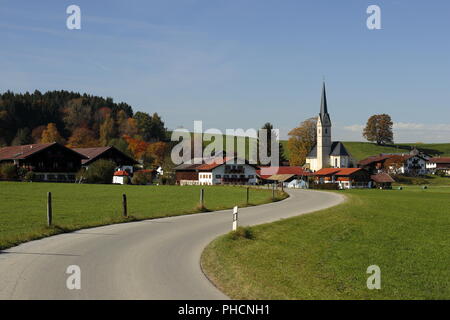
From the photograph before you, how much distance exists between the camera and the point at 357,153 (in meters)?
177

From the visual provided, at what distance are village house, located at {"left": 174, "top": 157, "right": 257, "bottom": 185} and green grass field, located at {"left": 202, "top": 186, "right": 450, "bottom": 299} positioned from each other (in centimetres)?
6602

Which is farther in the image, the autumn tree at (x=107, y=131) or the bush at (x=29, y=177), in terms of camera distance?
the autumn tree at (x=107, y=131)

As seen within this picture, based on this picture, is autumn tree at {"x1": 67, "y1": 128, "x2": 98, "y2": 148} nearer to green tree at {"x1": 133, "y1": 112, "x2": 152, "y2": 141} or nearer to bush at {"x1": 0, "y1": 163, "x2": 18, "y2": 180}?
green tree at {"x1": 133, "y1": 112, "x2": 152, "y2": 141}

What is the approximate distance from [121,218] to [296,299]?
528 inches

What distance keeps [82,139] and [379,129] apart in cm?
10105

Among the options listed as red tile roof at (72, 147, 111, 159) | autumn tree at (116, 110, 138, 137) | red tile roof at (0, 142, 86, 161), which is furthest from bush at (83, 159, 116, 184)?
autumn tree at (116, 110, 138, 137)

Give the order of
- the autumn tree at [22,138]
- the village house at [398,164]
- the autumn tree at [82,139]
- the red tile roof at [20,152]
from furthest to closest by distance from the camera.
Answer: the autumn tree at [82,139] → the autumn tree at [22,138] → the village house at [398,164] → the red tile roof at [20,152]

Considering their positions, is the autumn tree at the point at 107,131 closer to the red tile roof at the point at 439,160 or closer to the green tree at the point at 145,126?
the green tree at the point at 145,126

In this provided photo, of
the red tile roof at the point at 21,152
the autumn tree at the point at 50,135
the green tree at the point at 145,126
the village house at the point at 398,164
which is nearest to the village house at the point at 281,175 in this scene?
the village house at the point at 398,164

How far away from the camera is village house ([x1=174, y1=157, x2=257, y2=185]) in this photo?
92.4 m

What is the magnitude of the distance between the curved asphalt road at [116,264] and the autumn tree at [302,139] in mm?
116873

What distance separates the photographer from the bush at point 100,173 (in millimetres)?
72750

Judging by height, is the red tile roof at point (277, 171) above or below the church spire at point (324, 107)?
below
